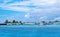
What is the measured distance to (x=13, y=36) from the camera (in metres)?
25.0

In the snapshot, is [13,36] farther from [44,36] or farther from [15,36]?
[44,36]

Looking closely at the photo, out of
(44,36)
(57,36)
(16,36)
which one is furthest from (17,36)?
(57,36)

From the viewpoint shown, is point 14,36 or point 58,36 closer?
point 58,36

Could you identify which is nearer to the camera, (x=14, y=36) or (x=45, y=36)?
(x=45, y=36)

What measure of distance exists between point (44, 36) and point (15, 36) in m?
4.30

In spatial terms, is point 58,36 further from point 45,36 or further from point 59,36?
point 45,36

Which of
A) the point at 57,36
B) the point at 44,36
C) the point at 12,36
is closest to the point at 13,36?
the point at 12,36

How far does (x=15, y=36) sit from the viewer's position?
1001 inches

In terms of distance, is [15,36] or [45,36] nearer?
[45,36]

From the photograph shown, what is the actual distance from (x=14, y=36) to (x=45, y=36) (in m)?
4.72

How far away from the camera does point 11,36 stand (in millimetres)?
24609

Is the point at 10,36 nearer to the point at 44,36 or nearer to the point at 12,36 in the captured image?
the point at 12,36

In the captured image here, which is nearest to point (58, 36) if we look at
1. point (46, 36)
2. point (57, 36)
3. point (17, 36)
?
point (57, 36)

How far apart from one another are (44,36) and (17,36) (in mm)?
3725
